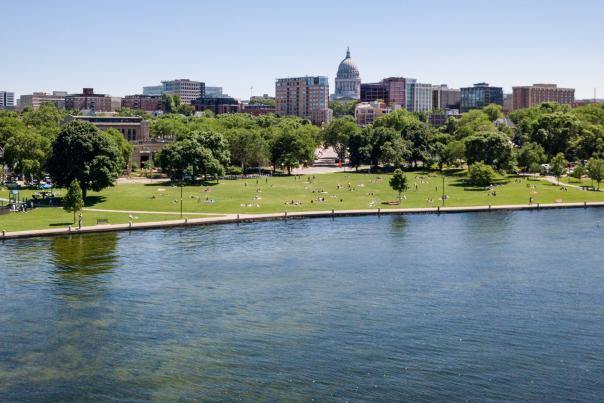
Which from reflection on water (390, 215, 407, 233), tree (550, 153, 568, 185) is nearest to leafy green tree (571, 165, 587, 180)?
tree (550, 153, 568, 185)

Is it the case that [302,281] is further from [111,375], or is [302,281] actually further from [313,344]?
[111,375]

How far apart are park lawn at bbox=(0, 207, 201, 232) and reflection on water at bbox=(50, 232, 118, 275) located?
5538 mm

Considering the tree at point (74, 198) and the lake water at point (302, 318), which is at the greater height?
the tree at point (74, 198)

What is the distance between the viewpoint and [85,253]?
74.2 m

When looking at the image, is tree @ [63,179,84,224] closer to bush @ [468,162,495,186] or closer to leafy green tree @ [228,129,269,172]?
leafy green tree @ [228,129,269,172]

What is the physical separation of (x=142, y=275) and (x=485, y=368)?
3306 centimetres

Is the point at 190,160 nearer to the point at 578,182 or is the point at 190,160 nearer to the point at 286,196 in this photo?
the point at 286,196

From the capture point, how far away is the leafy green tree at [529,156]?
484 feet

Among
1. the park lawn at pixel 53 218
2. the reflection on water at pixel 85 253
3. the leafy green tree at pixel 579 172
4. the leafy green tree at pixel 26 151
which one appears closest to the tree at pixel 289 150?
the leafy green tree at pixel 26 151

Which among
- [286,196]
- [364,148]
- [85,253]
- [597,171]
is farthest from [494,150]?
[85,253]

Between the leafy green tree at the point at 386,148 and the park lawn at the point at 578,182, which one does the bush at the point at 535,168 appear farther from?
the leafy green tree at the point at 386,148

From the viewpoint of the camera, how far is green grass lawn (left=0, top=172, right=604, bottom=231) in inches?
3787

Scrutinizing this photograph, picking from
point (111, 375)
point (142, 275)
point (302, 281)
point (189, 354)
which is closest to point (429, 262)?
point (302, 281)

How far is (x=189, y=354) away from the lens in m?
44.9
